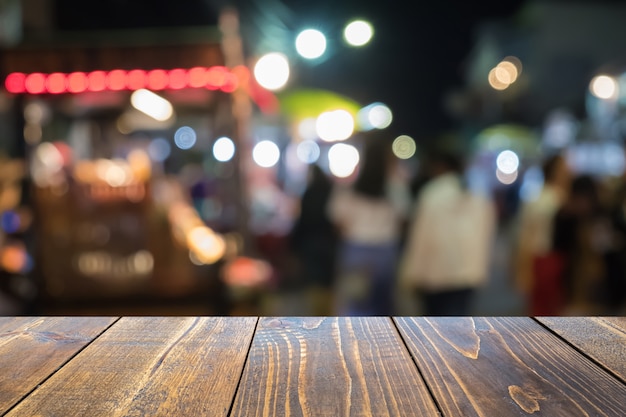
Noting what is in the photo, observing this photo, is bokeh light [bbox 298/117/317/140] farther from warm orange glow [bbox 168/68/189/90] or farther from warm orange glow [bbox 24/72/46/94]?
warm orange glow [bbox 24/72/46/94]

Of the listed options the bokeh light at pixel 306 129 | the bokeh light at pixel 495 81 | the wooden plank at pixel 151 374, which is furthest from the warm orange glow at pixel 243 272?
the bokeh light at pixel 495 81

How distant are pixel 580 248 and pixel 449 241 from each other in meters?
1.01

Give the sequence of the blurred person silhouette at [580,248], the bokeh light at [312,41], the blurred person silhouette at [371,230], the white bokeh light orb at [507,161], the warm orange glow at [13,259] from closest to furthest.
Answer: the blurred person silhouette at [580,248] → the blurred person silhouette at [371,230] → the warm orange glow at [13,259] → the bokeh light at [312,41] → the white bokeh light orb at [507,161]

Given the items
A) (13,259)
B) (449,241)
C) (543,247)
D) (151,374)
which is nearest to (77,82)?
(13,259)

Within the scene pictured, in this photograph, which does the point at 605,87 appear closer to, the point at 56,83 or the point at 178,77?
the point at 178,77

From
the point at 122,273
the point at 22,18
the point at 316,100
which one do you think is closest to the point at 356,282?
the point at 122,273

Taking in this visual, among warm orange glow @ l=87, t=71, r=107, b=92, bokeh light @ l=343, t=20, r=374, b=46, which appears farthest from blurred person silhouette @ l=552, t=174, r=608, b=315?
warm orange glow @ l=87, t=71, r=107, b=92

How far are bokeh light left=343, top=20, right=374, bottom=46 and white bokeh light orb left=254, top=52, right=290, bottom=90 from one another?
4.13ft

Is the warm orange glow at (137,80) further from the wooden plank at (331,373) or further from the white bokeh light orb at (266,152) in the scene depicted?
the white bokeh light orb at (266,152)

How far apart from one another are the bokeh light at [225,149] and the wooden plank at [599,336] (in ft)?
16.6

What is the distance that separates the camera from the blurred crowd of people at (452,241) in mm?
4480

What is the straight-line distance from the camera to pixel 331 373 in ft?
3.97

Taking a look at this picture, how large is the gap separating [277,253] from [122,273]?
3532mm

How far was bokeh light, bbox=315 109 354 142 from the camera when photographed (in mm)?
12920
